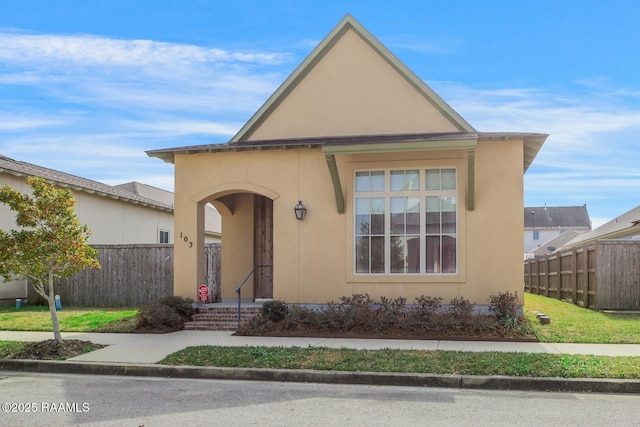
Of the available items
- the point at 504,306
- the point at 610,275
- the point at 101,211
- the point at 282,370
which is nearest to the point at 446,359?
the point at 282,370

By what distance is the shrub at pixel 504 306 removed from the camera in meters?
12.4

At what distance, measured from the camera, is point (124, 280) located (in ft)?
64.0

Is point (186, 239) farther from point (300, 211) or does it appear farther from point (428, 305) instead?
point (428, 305)

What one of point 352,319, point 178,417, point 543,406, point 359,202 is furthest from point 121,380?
point 359,202

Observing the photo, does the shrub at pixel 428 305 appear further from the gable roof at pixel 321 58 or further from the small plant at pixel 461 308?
the gable roof at pixel 321 58

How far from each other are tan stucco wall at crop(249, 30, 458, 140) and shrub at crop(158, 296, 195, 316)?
4457 millimetres

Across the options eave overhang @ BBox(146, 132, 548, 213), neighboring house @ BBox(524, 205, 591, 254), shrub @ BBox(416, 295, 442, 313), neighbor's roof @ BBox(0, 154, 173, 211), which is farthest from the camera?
neighboring house @ BBox(524, 205, 591, 254)

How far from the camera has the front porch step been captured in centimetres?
1352

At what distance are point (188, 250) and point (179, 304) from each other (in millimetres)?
1536

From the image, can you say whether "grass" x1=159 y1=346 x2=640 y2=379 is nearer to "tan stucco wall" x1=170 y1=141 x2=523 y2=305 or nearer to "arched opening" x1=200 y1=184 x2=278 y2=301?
"tan stucco wall" x1=170 y1=141 x2=523 y2=305

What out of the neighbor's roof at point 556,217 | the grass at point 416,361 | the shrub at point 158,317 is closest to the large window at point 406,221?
the grass at point 416,361

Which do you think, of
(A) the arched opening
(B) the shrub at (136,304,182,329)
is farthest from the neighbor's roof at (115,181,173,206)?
(B) the shrub at (136,304,182,329)

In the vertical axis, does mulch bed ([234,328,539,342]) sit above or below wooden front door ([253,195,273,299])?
below

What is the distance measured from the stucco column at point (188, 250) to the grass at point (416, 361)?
4.48m
